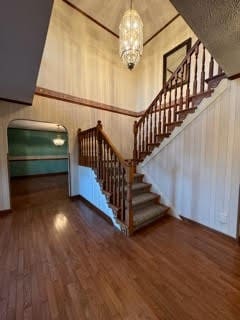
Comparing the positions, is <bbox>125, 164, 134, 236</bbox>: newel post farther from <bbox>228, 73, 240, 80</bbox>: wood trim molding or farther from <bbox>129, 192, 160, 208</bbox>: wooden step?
<bbox>228, 73, 240, 80</bbox>: wood trim molding

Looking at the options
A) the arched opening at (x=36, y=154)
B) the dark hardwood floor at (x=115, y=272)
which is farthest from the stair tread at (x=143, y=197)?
the arched opening at (x=36, y=154)

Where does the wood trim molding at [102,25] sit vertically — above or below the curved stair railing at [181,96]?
above

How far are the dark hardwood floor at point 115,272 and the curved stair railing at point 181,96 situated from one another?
5.97ft

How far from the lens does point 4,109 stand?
121 inches

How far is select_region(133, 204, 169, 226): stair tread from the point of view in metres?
2.59

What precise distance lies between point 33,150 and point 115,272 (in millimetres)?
7456

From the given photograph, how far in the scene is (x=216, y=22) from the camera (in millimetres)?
1241

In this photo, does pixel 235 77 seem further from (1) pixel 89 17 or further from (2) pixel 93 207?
(1) pixel 89 17

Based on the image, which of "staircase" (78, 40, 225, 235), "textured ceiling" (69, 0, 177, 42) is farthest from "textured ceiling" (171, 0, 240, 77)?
"textured ceiling" (69, 0, 177, 42)

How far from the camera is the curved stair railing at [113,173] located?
2393 millimetres

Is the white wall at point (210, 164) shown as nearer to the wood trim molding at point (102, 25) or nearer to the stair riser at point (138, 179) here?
the stair riser at point (138, 179)

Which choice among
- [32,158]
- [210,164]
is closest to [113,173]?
[210,164]

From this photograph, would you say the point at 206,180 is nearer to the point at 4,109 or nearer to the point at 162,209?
the point at 162,209

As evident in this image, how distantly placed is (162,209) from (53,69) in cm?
398
